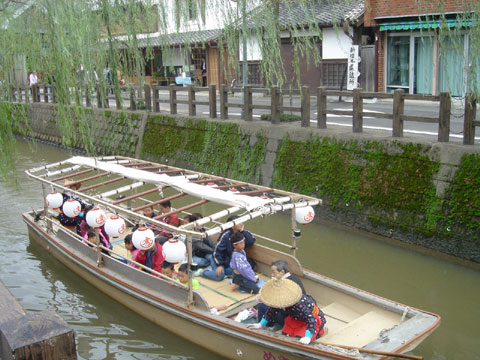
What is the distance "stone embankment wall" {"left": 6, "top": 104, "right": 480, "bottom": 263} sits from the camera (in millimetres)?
8586

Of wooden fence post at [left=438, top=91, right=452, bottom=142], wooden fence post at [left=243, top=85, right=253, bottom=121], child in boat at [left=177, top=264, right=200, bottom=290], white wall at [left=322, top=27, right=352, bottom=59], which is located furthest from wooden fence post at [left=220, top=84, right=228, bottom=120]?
white wall at [left=322, top=27, right=352, bottom=59]

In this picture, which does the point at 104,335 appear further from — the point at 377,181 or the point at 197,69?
the point at 197,69

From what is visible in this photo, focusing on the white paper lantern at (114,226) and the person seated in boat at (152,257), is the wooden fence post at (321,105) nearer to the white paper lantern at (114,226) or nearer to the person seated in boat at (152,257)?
the person seated in boat at (152,257)

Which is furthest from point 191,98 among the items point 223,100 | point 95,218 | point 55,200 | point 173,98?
point 95,218

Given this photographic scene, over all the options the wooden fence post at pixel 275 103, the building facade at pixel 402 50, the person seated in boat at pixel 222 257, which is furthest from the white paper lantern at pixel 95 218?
the building facade at pixel 402 50

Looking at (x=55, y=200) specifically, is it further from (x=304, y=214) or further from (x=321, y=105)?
(x=321, y=105)

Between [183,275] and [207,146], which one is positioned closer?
[183,275]

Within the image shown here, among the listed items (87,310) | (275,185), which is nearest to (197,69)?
(275,185)

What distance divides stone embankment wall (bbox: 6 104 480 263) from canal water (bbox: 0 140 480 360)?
1.43 feet

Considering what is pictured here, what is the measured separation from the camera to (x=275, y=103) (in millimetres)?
12062

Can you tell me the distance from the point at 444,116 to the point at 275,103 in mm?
4142

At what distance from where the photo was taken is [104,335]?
7164 millimetres

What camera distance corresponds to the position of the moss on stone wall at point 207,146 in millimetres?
12383

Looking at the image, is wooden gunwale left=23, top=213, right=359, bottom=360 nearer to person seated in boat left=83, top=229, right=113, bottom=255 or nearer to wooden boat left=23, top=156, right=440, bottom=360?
wooden boat left=23, top=156, right=440, bottom=360
